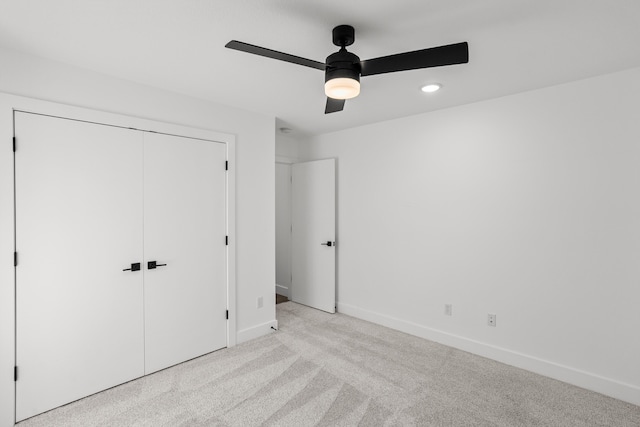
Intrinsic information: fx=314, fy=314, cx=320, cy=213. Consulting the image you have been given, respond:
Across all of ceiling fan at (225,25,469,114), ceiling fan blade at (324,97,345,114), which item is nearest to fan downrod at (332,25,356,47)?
ceiling fan at (225,25,469,114)

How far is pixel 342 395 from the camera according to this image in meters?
2.38

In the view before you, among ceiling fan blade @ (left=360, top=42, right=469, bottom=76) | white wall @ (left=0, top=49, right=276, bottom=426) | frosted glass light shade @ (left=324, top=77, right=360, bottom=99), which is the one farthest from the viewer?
white wall @ (left=0, top=49, right=276, bottom=426)

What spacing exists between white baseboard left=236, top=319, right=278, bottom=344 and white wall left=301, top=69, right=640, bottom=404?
1.19 m

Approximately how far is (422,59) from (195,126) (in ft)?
7.09

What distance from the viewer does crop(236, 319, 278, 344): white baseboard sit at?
3295 millimetres

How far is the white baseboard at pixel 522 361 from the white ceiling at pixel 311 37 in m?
2.38

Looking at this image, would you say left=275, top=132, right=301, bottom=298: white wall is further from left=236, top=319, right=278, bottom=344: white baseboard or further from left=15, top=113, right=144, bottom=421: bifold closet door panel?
left=15, top=113, right=144, bottom=421: bifold closet door panel

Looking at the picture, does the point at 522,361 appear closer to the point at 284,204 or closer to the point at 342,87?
the point at 342,87

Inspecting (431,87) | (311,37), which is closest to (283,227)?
(431,87)

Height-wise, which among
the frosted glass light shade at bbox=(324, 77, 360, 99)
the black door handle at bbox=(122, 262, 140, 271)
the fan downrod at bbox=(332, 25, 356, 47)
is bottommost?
the black door handle at bbox=(122, 262, 140, 271)

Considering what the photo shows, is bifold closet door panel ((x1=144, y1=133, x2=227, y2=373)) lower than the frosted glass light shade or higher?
lower

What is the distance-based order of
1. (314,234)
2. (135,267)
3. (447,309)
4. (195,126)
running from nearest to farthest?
1. (135,267)
2. (195,126)
3. (447,309)
4. (314,234)

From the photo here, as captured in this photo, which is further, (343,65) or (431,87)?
(431,87)

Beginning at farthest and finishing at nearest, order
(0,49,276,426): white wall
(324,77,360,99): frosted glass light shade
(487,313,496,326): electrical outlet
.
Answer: (487,313,496,326): electrical outlet → (0,49,276,426): white wall → (324,77,360,99): frosted glass light shade
